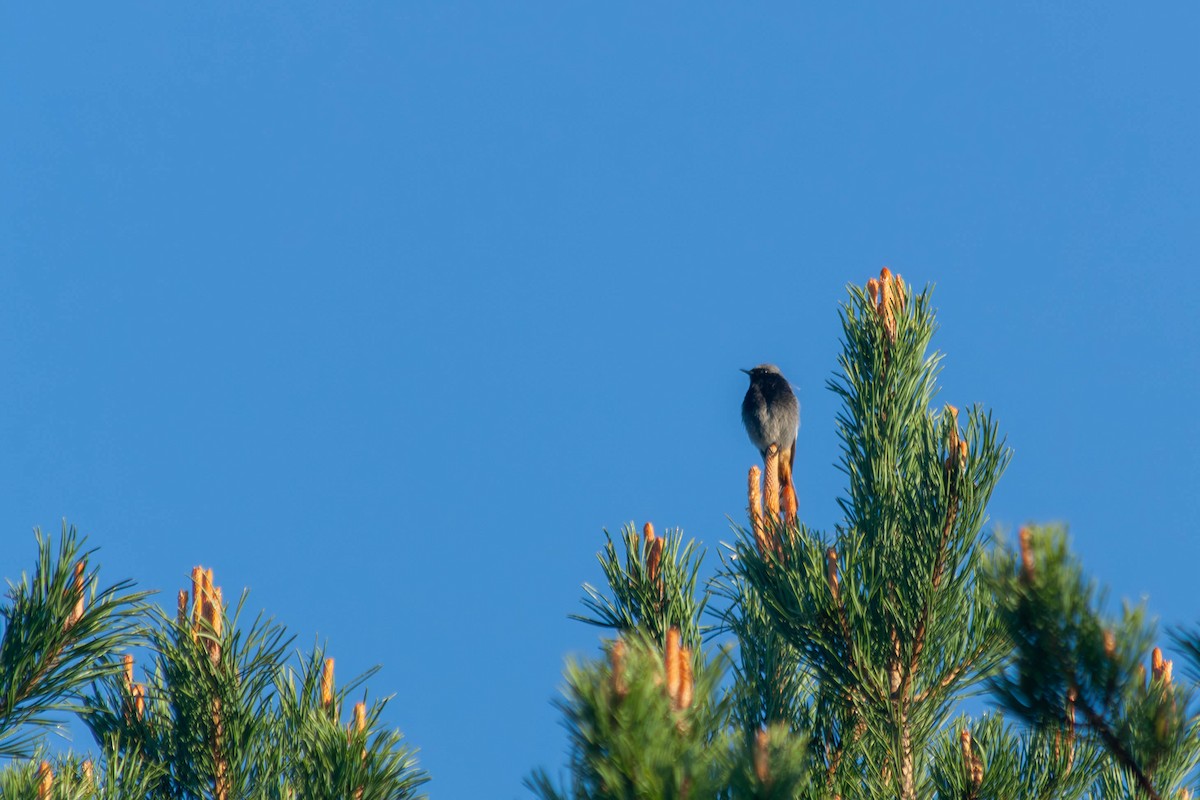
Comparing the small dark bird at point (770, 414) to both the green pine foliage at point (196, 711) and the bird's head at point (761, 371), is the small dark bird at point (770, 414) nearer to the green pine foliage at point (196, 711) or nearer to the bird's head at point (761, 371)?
the bird's head at point (761, 371)

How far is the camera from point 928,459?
289cm

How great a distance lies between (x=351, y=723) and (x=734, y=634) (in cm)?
105

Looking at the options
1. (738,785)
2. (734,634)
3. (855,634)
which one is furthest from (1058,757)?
(738,785)

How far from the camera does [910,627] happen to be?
2.77 meters

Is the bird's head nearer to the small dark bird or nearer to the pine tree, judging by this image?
the small dark bird

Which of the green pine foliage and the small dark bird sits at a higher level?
the small dark bird

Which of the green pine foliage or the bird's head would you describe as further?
the bird's head

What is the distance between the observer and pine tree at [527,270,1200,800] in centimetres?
Result: 208

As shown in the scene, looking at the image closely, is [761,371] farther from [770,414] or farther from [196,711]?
[196,711]

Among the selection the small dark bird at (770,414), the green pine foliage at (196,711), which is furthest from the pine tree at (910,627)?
the small dark bird at (770,414)

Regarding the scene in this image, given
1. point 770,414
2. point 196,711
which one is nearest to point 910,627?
point 196,711

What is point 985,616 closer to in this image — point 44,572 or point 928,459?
point 928,459

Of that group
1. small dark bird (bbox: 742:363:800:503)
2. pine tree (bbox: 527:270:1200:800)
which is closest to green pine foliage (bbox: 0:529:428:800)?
pine tree (bbox: 527:270:1200:800)

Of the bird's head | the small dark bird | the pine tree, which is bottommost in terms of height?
the pine tree
